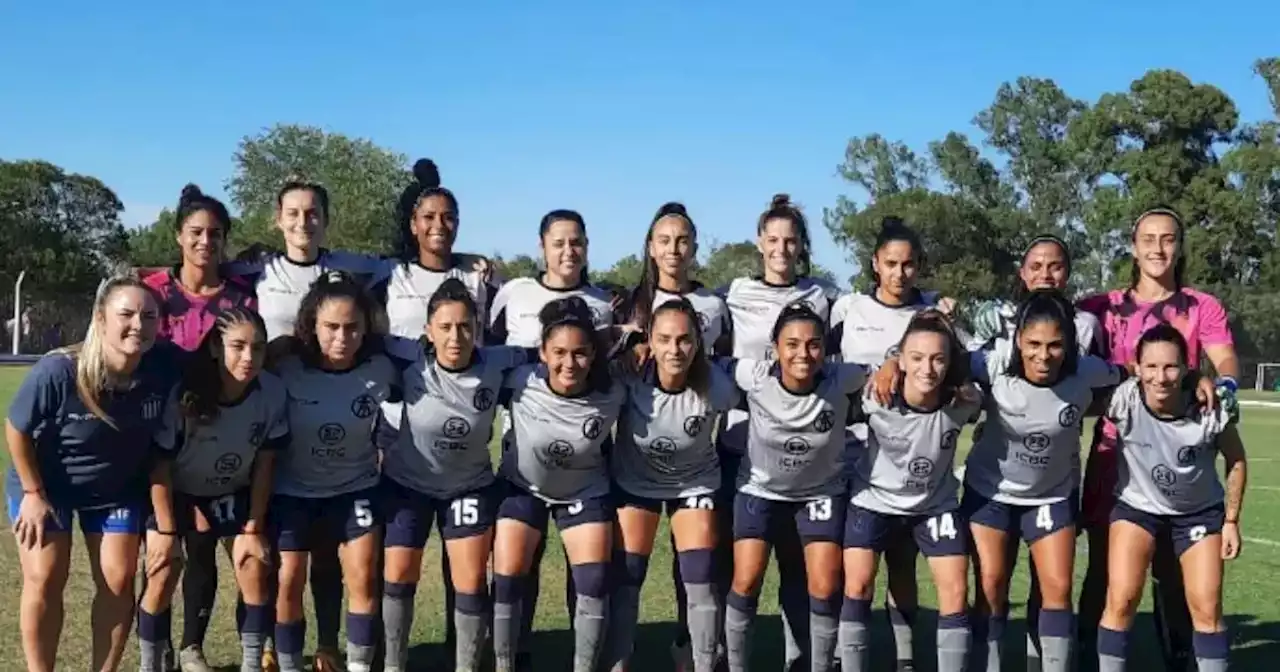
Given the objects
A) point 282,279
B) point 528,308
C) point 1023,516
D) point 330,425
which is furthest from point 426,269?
point 1023,516

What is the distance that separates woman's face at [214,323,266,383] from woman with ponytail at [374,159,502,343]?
0.91 m

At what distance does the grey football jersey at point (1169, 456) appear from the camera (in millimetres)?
4805

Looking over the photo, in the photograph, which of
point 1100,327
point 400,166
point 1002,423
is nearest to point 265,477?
point 1002,423

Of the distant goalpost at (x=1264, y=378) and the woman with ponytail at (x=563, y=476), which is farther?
the distant goalpost at (x=1264, y=378)

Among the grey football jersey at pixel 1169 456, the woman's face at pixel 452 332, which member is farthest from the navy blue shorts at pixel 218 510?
the grey football jersey at pixel 1169 456

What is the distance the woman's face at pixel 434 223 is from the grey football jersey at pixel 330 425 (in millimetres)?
754

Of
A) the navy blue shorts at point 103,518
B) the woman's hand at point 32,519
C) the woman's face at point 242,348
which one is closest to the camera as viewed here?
the woman's hand at point 32,519

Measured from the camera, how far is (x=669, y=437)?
5.14m

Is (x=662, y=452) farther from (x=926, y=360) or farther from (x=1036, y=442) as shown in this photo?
(x=1036, y=442)

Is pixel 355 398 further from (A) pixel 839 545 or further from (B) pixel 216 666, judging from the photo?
(A) pixel 839 545

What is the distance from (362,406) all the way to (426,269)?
89cm

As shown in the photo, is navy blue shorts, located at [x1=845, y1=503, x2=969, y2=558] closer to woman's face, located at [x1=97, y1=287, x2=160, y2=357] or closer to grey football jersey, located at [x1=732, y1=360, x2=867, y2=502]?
grey football jersey, located at [x1=732, y1=360, x2=867, y2=502]

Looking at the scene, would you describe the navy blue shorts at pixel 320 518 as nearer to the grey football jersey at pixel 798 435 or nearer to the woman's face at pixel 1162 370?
the grey football jersey at pixel 798 435

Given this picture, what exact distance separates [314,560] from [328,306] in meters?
1.07
